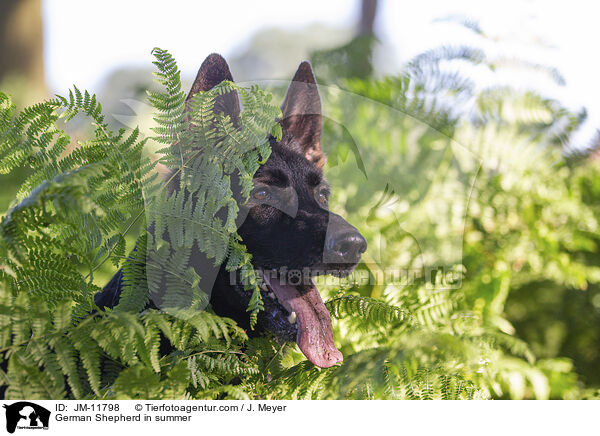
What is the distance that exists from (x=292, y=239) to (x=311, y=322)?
395 mm

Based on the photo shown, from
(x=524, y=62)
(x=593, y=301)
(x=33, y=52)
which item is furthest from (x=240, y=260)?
(x=33, y=52)

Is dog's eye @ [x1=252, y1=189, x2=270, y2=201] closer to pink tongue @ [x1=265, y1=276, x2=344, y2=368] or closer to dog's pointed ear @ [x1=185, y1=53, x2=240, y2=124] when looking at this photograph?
pink tongue @ [x1=265, y1=276, x2=344, y2=368]

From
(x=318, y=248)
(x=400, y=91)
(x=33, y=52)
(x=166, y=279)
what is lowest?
(x=166, y=279)

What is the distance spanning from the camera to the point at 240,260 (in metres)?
1.68

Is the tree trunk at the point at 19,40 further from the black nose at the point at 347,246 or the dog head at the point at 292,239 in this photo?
the black nose at the point at 347,246

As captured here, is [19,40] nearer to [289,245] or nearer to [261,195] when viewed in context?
[261,195]

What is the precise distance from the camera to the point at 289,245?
6.97ft

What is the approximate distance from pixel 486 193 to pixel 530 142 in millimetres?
490

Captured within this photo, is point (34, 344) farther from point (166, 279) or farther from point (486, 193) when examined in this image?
point (486, 193)

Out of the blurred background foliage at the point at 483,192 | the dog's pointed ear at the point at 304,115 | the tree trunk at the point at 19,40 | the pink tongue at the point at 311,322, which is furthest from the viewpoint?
the tree trunk at the point at 19,40

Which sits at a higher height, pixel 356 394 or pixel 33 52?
pixel 33 52

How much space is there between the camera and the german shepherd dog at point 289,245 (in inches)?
76.9

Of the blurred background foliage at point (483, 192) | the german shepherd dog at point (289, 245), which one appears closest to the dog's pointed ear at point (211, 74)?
the german shepherd dog at point (289, 245)

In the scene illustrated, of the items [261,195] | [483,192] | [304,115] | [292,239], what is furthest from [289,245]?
[483,192]
